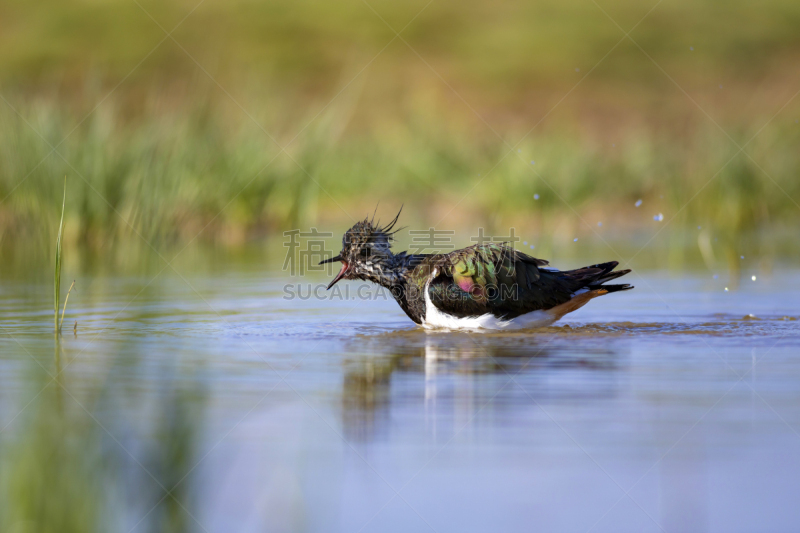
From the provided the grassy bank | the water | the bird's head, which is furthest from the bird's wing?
A: the grassy bank

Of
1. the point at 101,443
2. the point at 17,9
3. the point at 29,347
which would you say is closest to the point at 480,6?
the point at 17,9

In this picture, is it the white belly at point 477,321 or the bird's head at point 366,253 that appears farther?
the bird's head at point 366,253

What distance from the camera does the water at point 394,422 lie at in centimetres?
359

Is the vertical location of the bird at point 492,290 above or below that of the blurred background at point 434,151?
below

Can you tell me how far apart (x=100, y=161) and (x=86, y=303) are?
380 centimetres

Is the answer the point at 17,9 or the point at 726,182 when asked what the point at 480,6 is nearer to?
the point at 17,9

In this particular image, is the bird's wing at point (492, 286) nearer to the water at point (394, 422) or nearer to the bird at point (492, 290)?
the bird at point (492, 290)

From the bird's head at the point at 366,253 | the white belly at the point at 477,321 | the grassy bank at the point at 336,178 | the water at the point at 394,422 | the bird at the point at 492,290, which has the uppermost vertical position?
the grassy bank at the point at 336,178

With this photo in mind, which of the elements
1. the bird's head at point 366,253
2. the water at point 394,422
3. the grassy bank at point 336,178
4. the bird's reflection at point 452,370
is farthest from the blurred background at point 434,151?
the bird's reflection at point 452,370

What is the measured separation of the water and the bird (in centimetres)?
24

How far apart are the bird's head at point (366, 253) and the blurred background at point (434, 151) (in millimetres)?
4278

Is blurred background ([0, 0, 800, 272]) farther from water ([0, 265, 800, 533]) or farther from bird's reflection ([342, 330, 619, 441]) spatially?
bird's reflection ([342, 330, 619, 441])

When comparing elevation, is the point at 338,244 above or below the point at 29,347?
above

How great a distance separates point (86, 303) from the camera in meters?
8.69
